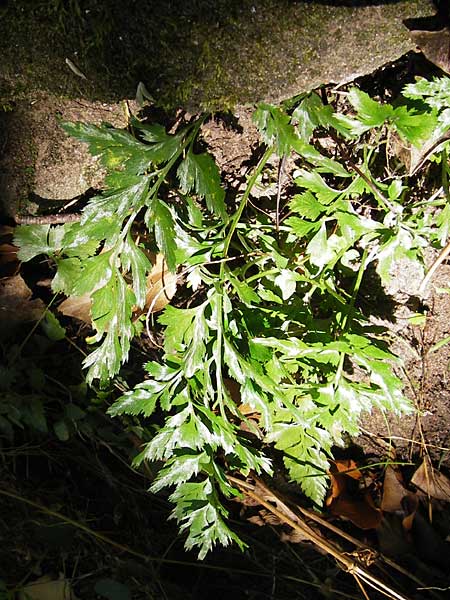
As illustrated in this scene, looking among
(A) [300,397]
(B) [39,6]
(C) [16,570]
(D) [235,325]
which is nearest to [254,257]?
(D) [235,325]

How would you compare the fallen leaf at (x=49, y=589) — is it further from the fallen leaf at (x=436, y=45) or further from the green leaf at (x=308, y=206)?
the fallen leaf at (x=436, y=45)

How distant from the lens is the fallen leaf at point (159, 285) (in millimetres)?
2182

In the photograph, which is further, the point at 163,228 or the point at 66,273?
the point at 66,273

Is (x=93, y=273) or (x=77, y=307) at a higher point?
(x=93, y=273)

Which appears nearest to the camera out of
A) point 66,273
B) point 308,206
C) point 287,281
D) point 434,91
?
point 434,91

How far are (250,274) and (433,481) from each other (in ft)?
4.10

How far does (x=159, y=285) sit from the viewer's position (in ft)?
7.24

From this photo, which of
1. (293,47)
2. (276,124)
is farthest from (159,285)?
(293,47)

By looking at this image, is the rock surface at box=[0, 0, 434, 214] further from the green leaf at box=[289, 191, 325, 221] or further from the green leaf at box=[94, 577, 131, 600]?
the green leaf at box=[94, 577, 131, 600]

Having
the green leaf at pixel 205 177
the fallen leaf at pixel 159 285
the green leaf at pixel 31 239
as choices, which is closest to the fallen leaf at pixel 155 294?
the fallen leaf at pixel 159 285

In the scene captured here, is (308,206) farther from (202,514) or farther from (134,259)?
(202,514)

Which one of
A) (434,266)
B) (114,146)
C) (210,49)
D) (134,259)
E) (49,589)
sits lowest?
(49,589)

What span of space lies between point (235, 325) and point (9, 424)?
1018 millimetres

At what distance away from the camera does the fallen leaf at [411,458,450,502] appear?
244 centimetres
